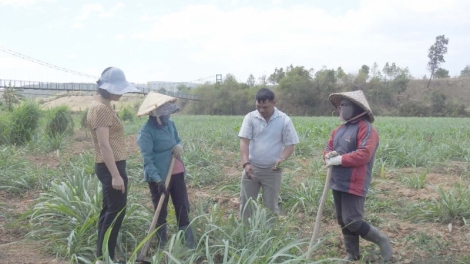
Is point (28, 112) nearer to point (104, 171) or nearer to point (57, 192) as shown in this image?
point (57, 192)

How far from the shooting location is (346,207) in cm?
346

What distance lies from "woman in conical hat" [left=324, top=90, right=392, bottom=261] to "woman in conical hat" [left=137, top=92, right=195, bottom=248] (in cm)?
121

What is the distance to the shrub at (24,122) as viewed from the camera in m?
9.66

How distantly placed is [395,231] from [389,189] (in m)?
1.76

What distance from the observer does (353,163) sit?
3271 mm

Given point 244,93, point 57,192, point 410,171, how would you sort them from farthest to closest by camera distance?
point 244,93
point 410,171
point 57,192

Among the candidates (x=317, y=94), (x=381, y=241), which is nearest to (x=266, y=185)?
(x=381, y=241)

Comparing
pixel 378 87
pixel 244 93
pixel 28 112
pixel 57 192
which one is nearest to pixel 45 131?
pixel 28 112

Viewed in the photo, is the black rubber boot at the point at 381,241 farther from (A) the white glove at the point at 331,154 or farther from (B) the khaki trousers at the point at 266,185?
(B) the khaki trousers at the point at 266,185

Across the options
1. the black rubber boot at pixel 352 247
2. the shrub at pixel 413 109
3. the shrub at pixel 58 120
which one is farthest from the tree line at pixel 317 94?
the black rubber boot at pixel 352 247

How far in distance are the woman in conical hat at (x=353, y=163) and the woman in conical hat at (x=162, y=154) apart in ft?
3.97

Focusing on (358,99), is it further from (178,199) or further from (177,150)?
(178,199)

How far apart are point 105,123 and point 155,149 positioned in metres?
0.59

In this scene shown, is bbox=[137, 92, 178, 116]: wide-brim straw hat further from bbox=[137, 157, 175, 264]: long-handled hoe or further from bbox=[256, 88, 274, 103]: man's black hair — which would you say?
bbox=[256, 88, 274, 103]: man's black hair
